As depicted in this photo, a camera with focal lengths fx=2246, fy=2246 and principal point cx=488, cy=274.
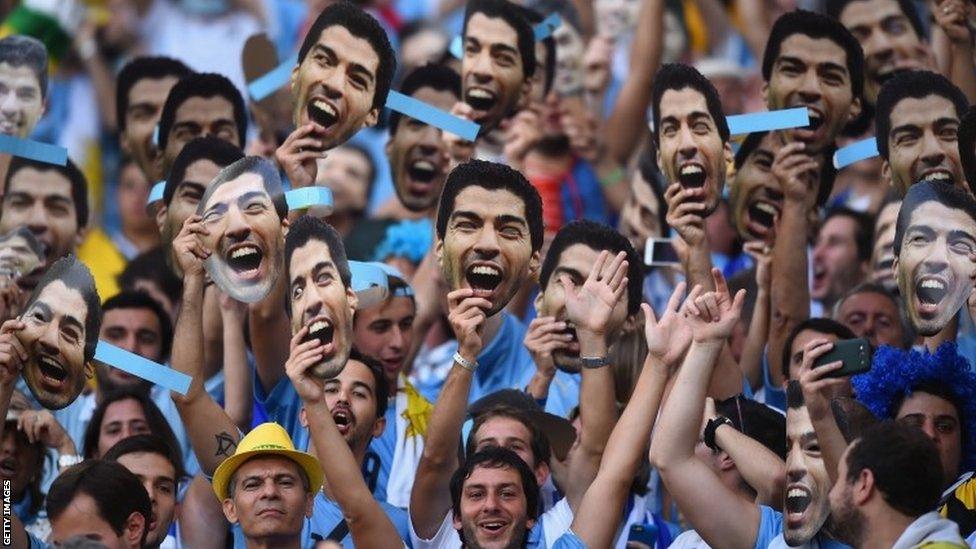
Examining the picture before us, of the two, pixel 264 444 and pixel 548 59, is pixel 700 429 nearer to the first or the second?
pixel 264 444

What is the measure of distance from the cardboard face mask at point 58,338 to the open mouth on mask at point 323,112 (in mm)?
1142

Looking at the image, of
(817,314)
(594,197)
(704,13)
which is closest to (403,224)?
(594,197)

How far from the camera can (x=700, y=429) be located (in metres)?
7.65

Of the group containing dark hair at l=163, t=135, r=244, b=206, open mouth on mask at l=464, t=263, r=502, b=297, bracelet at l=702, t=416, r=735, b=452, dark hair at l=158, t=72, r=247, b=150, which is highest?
dark hair at l=158, t=72, r=247, b=150

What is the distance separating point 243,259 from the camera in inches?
311

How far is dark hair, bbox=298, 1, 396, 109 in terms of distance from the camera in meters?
8.40

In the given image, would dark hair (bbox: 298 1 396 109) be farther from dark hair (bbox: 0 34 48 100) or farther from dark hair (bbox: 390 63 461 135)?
dark hair (bbox: 390 63 461 135)

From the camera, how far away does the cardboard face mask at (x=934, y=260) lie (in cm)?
759

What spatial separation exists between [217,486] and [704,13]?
18.7ft

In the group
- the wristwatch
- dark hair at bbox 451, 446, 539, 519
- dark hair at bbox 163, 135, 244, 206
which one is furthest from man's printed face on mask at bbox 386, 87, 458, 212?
dark hair at bbox 451, 446, 539, 519

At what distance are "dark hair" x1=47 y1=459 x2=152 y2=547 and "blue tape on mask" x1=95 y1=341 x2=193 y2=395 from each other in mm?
352

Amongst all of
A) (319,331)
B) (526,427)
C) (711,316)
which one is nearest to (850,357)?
(711,316)

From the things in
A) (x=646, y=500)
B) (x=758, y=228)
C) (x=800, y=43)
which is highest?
(x=800, y=43)

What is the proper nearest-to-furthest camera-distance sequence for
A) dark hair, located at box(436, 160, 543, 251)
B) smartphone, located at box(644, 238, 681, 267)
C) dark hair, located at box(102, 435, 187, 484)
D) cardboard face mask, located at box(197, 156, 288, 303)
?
cardboard face mask, located at box(197, 156, 288, 303) → dark hair, located at box(102, 435, 187, 484) → dark hair, located at box(436, 160, 543, 251) → smartphone, located at box(644, 238, 681, 267)
